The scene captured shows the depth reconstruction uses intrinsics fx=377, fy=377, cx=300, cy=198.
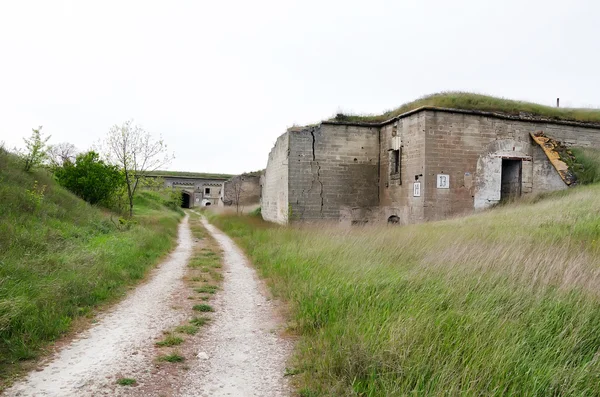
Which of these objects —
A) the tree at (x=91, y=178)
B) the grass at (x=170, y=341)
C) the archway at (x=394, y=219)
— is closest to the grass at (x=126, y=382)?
the grass at (x=170, y=341)

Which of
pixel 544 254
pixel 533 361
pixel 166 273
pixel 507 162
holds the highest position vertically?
pixel 507 162

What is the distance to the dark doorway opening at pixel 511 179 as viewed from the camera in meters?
14.2

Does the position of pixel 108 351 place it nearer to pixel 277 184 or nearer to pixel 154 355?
pixel 154 355

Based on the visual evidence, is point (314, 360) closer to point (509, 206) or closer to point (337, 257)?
point (337, 257)

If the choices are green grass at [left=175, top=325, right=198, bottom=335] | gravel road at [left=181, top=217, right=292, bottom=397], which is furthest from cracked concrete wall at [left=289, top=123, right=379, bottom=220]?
green grass at [left=175, top=325, right=198, bottom=335]

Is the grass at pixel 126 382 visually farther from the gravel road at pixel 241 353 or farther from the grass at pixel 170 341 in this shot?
the grass at pixel 170 341

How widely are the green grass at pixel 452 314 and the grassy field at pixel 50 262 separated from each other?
2777mm

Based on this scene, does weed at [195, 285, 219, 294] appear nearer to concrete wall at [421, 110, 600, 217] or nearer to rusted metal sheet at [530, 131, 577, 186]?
concrete wall at [421, 110, 600, 217]

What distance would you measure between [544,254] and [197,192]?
4620 centimetres

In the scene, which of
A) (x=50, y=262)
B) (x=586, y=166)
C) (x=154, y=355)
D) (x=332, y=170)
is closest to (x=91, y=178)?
(x=332, y=170)

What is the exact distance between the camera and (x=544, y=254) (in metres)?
5.48

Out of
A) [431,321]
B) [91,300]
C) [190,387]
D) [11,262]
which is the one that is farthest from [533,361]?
[11,262]

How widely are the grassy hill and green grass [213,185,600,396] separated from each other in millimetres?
12

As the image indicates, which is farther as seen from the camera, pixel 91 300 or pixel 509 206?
pixel 509 206
